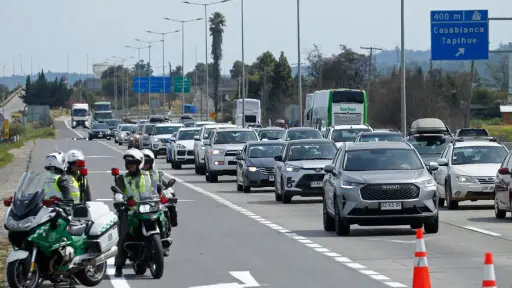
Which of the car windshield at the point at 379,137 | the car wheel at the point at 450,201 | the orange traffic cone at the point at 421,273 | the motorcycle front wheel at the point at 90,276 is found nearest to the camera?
the orange traffic cone at the point at 421,273

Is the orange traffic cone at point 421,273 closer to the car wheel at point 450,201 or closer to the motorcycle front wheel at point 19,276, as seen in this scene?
the motorcycle front wheel at point 19,276

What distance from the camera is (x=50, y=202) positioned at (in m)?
14.4

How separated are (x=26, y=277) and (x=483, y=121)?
4669 inches

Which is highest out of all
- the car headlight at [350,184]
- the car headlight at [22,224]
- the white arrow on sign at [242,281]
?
the car headlight at [22,224]

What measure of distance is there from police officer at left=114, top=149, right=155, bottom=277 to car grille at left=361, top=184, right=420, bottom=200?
6523mm

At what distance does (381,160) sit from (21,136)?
10950 cm

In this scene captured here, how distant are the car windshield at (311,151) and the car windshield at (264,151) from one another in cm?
491

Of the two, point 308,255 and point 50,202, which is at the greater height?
point 50,202

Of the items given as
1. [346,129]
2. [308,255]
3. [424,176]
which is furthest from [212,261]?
[346,129]

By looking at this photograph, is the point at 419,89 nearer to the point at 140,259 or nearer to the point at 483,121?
the point at 483,121

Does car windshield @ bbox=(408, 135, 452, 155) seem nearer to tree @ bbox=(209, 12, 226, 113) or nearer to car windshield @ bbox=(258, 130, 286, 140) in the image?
car windshield @ bbox=(258, 130, 286, 140)

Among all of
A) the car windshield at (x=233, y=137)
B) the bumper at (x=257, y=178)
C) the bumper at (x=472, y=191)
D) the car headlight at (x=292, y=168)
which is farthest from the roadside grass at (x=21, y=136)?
the bumper at (x=472, y=191)

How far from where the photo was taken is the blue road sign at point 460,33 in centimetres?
5159

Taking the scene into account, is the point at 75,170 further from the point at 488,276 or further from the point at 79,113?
the point at 79,113
